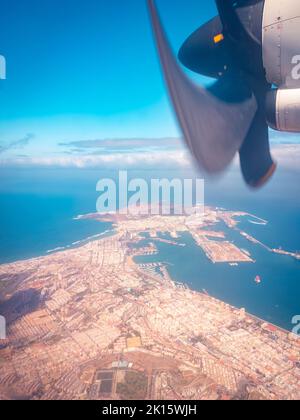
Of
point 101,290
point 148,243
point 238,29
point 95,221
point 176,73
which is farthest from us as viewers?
point 95,221

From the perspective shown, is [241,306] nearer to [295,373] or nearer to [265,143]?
[295,373]

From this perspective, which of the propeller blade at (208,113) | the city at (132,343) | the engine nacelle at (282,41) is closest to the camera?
the propeller blade at (208,113)

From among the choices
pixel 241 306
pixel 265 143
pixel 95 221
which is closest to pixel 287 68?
pixel 265 143

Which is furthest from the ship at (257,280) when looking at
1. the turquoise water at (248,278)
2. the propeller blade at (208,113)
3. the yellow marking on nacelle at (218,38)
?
the yellow marking on nacelle at (218,38)

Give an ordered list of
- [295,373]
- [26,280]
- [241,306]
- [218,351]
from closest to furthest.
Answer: [295,373] → [218,351] → [241,306] → [26,280]

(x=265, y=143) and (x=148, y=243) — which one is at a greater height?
(x=265, y=143)

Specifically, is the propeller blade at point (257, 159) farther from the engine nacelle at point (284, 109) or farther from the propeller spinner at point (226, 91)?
the engine nacelle at point (284, 109)

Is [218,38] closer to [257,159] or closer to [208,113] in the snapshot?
[208,113]

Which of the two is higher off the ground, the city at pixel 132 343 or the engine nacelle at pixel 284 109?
the engine nacelle at pixel 284 109
